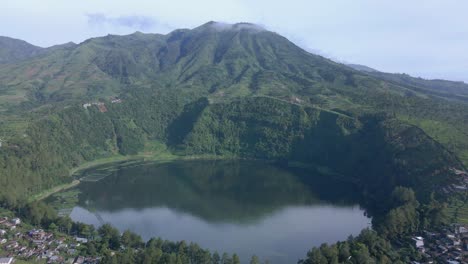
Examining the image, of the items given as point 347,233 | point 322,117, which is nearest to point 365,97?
point 322,117

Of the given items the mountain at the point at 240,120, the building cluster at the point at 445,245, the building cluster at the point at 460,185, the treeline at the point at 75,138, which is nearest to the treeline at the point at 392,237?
the building cluster at the point at 445,245

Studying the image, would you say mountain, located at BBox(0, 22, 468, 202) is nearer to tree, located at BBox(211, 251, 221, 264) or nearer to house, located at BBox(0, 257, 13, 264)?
house, located at BBox(0, 257, 13, 264)

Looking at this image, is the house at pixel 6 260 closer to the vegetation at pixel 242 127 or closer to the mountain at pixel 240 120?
the vegetation at pixel 242 127

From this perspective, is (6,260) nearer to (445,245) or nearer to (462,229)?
(445,245)

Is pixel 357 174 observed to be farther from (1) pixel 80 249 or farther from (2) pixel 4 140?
(2) pixel 4 140

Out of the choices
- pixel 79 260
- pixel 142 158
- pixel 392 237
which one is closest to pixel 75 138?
pixel 142 158

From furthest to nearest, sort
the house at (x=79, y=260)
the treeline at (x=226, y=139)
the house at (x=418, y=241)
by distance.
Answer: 1. the treeline at (x=226, y=139)
2. the house at (x=418, y=241)
3. the house at (x=79, y=260)
